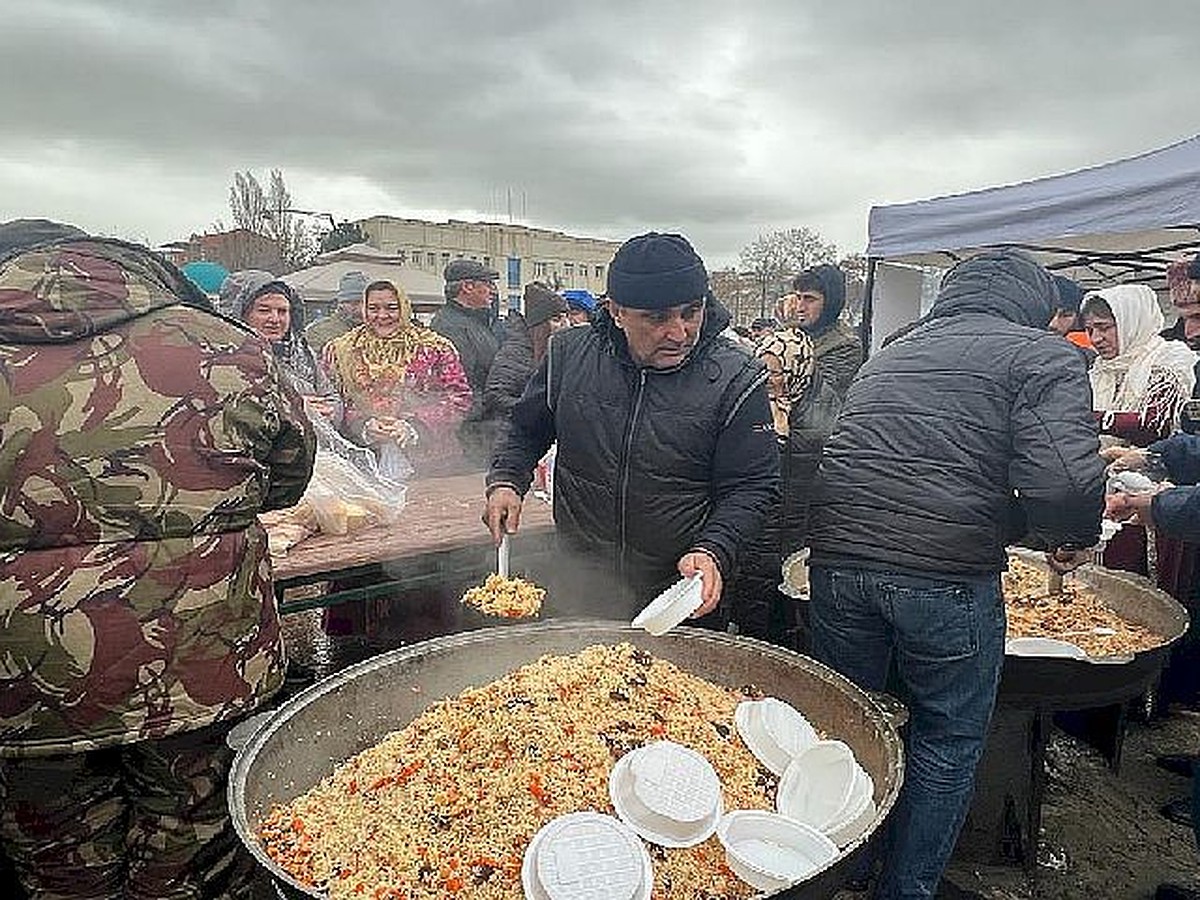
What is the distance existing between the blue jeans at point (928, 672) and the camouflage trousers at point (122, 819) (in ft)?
5.86

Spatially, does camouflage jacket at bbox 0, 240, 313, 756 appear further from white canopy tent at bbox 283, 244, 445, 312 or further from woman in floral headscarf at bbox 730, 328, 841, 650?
white canopy tent at bbox 283, 244, 445, 312

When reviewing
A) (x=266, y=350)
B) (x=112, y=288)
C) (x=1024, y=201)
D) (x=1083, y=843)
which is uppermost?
(x=1024, y=201)

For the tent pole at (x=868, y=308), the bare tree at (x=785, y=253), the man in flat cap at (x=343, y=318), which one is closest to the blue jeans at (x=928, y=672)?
the man in flat cap at (x=343, y=318)

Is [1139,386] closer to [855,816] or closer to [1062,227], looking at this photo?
[1062,227]

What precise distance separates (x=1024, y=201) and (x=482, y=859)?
20.1 ft

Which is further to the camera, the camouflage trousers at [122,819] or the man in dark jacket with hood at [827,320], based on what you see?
the man in dark jacket with hood at [827,320]

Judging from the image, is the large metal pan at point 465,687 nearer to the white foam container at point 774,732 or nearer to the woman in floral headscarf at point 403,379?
the white foam container at point 774,732

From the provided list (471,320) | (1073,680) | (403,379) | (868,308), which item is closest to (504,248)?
(868,308)

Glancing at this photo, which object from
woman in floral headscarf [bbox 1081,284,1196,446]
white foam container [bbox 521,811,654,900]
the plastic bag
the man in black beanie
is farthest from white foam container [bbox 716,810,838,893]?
woman in floral headscarf [bbox 1081,284,1196,446]

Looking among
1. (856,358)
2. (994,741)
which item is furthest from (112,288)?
(856,358)

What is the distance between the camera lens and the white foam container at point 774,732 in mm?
1740

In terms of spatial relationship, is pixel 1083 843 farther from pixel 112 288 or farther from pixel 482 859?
pixel 112 288

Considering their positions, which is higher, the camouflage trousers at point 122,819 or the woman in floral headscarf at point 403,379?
the woman in floral headscarf at point 403,379

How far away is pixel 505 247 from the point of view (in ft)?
186
